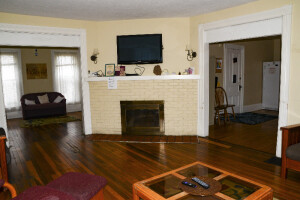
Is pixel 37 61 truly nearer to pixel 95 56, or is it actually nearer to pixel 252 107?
pixel 95 56

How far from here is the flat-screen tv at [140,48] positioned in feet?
15.6

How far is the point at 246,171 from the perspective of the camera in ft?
10.1

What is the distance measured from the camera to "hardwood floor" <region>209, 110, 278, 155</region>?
4133 mm

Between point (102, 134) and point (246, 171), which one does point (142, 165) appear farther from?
point (102, 134)

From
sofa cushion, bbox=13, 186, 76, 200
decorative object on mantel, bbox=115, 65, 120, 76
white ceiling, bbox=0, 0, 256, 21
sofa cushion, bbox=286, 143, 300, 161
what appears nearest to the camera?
sofa cushion, bbox=13, 186, 76, 200

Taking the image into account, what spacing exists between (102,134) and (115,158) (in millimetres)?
1516

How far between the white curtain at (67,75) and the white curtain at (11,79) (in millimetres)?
1181

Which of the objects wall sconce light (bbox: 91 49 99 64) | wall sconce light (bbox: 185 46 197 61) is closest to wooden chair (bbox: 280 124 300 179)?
wall sconce light (bbox: 185 46 197 61)

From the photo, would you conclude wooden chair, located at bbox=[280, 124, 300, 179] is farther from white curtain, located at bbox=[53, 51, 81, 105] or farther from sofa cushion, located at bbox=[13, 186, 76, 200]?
white curtain, located at bbox=[53, 51, 81, 105]

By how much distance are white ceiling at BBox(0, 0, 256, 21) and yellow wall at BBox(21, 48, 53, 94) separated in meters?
4.15

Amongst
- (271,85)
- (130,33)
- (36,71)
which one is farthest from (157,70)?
(36,71)

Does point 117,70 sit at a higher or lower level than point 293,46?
lower

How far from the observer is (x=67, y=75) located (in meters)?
8.51

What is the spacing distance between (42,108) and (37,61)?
A: 5.96 ft
